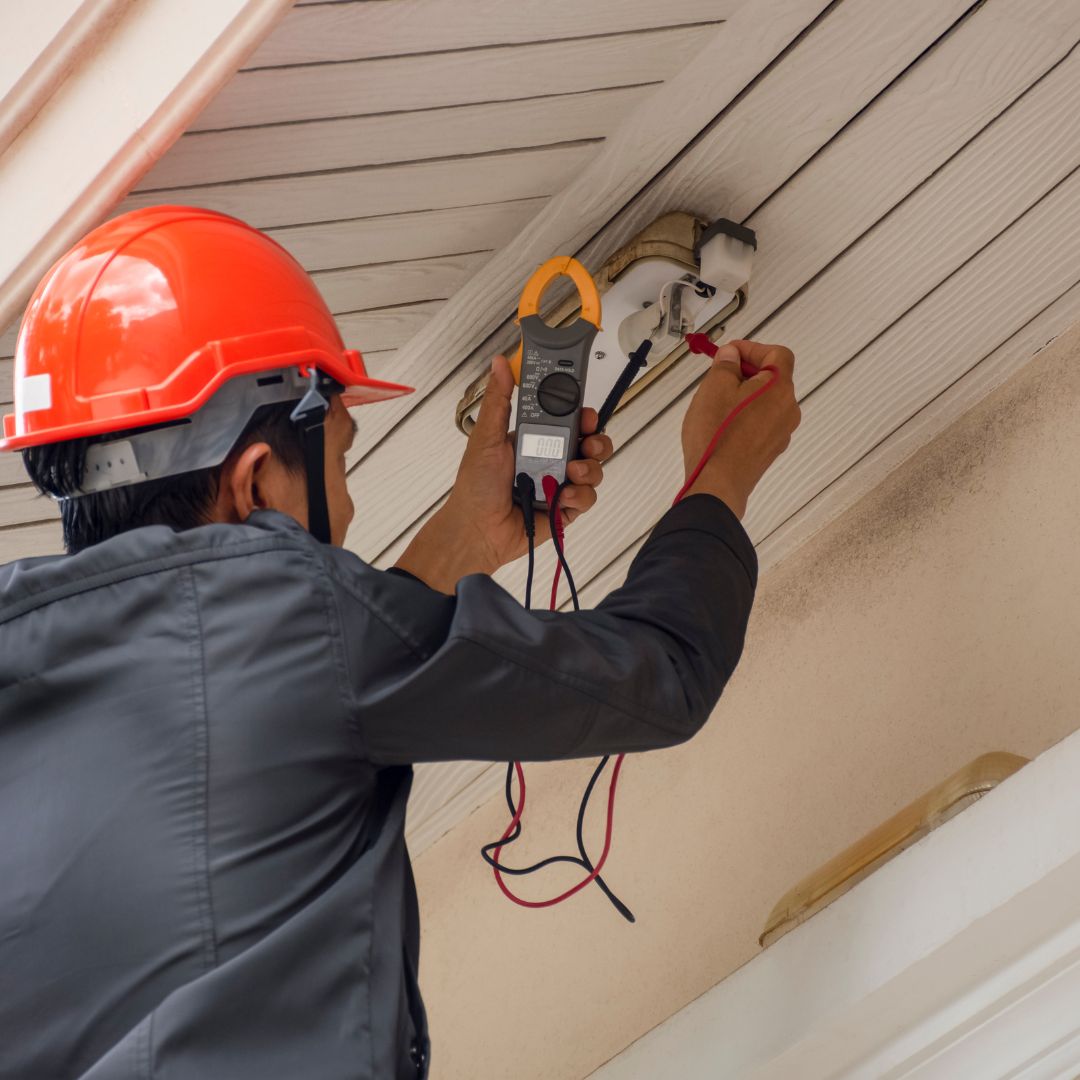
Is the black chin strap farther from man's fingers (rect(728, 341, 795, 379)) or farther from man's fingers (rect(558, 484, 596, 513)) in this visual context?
man's fingers (rect(728, 341, 795, 379))

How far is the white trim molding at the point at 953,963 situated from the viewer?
1.18 metres

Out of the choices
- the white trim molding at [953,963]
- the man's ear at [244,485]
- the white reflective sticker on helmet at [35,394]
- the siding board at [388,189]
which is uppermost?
the siding board at [388,189]

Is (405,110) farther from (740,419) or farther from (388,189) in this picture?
(740,419)

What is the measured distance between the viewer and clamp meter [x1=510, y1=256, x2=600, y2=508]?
4.59 ft

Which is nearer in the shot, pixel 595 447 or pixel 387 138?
pixel 387 138

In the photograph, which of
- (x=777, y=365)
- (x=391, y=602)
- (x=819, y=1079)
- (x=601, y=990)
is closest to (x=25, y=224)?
(x=391, y=602)

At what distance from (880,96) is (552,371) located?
17.6 inches

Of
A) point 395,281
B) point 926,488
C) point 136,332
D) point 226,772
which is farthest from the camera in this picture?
point 926,488

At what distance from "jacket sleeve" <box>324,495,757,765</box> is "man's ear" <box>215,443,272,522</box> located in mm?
143

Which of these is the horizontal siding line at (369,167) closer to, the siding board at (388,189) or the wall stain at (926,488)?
the siding board at (388,189)

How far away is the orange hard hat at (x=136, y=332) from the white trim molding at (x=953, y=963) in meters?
0.77

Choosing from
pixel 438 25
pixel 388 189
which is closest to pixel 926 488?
pixel 388 189

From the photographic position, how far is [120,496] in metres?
1.17

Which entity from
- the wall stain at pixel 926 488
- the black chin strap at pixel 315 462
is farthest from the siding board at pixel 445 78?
the wall stain at pixel 926 488
